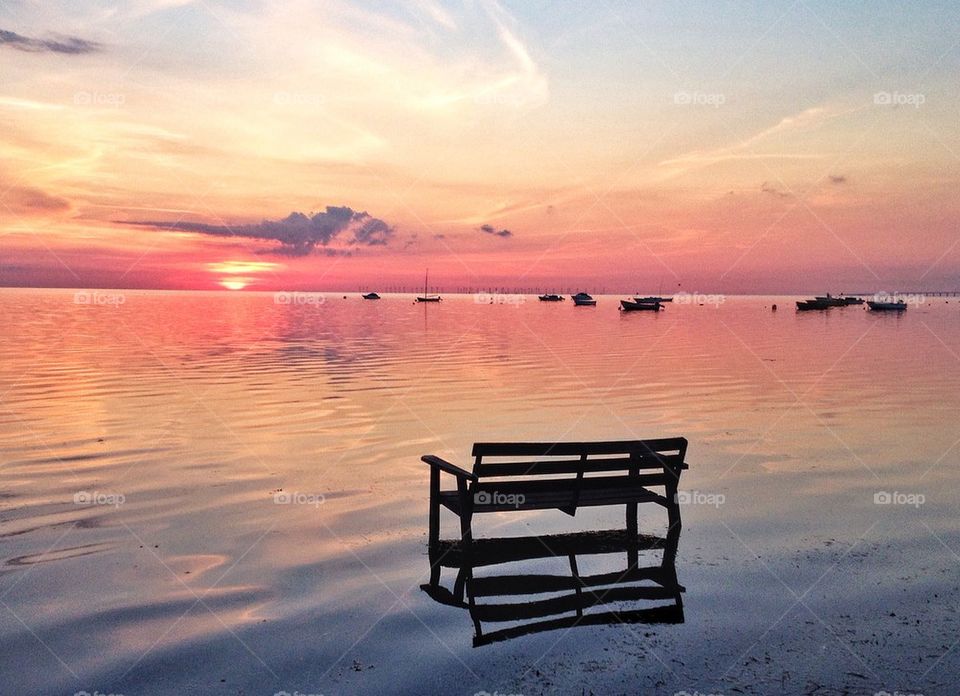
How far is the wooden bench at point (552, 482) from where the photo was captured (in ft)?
27.9

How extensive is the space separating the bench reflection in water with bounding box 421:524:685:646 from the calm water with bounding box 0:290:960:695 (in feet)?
0.89

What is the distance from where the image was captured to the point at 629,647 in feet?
23.3

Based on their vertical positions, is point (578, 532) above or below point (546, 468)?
below

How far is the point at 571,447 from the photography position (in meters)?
8.62

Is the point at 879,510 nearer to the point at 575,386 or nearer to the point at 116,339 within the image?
the point at 575,386

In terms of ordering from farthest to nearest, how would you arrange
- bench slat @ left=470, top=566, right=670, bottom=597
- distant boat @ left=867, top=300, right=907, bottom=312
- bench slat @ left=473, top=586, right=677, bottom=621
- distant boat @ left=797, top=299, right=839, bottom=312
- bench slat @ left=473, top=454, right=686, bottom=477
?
distant boat @ left=797, top=299, right=839, bottom=312
distant boat @ left=867, top=300, right=907, bottom=312
bench slat @ left=470, top=566, right=670, bottom=597
bench slat @ left=473, top=454, right=686, bottom=477
bench slat @ left=473, top=586, right=677, bottom=621

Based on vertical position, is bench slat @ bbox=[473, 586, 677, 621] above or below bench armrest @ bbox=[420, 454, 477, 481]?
below

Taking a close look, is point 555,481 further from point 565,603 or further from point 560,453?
point 565,603

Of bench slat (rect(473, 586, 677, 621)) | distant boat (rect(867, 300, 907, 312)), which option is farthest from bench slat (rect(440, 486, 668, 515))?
distant boat (rect(867, 300, 907, 312))

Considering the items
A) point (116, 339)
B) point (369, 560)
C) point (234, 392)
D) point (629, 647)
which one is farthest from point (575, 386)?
point (116, 339)

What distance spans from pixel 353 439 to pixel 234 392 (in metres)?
9.74

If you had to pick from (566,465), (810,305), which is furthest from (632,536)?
(810,305)

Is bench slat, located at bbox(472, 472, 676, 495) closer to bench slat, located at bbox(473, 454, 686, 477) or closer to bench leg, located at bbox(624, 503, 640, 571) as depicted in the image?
bench slat, located at bbox(473, 454, 686, 477)

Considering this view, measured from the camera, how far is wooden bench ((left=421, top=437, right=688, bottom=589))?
849cm
